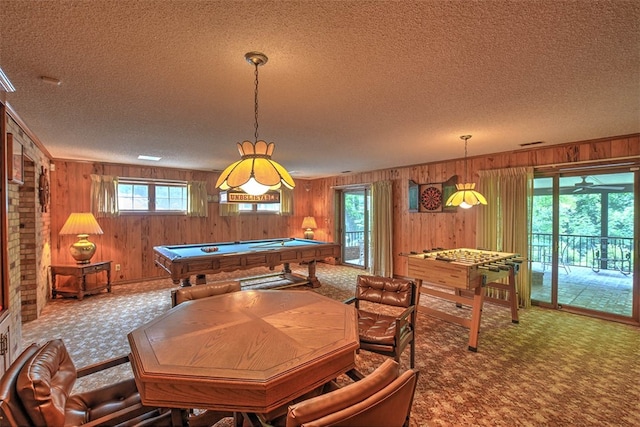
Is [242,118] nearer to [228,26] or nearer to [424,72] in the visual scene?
[228,26]

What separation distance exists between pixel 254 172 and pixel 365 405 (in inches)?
53.4

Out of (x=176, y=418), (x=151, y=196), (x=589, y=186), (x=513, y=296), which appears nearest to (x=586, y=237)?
(x=589, y=186)

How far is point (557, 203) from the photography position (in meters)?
4.14

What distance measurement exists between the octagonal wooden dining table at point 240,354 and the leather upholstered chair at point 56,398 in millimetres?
195

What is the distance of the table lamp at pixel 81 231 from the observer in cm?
457

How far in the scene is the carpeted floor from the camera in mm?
2027

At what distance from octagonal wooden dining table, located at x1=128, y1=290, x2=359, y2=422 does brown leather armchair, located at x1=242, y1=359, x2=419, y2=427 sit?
0.97ft

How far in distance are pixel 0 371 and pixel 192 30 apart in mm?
2578

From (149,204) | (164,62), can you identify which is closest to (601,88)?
(164,62)

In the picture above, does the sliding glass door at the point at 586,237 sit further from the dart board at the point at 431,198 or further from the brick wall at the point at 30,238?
the brick wall at the point at 30,238

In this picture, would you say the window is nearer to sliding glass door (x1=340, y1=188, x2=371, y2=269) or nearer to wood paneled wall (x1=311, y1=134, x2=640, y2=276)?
wood paneled wall (x1=311, y1=134, x2=640, y2=276)

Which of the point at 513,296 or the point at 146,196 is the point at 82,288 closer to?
the point at 146,196

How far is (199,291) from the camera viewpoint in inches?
95.6

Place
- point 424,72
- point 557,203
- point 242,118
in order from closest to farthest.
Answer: point 424,72
point 242,118
point 557,203
